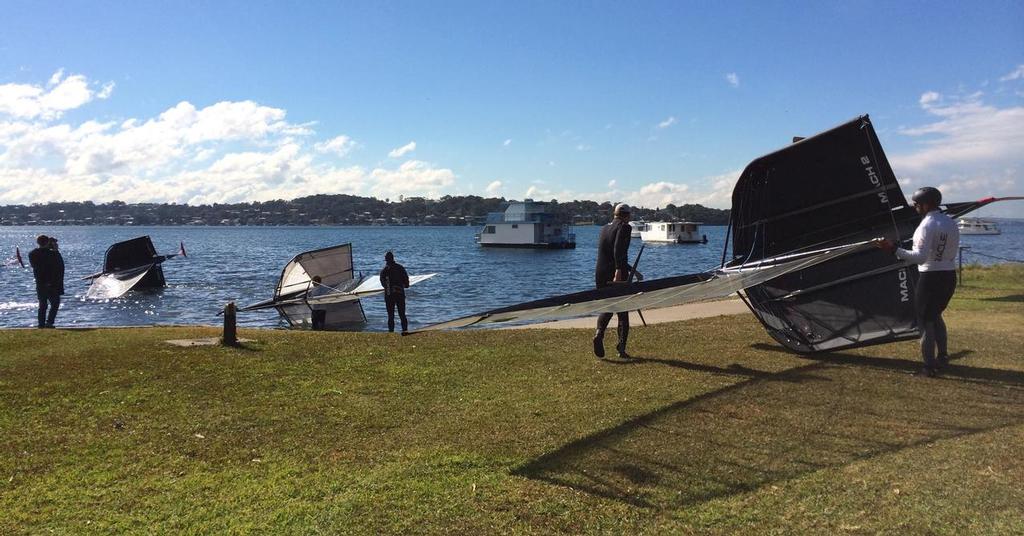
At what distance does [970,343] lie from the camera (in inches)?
396

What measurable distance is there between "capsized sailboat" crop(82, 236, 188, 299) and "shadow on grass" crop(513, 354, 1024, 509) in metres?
32.0

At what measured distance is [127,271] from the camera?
33.8m

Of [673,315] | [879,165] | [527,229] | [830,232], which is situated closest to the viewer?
[879,165]

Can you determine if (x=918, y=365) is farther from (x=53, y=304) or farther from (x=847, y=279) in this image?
(x=53, y=304)

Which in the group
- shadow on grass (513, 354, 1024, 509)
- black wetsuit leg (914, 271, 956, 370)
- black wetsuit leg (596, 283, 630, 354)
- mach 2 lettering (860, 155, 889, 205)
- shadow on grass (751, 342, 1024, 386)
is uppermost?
mach 2 lettering (860, 155, 889, 205)

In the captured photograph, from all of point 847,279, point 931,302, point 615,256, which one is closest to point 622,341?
point 615,256

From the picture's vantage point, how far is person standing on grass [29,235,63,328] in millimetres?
14500

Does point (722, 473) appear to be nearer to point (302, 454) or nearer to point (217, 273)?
point (302, 454)

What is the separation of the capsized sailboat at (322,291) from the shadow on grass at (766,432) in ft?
46.8

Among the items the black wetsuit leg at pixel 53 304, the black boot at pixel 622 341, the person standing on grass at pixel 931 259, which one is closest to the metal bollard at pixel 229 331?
the black boot at pixel 622 341

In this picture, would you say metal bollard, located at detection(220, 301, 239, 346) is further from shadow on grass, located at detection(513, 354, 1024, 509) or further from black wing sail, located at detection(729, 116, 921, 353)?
black wing sail, located at detection(729, 116, 921, 353)

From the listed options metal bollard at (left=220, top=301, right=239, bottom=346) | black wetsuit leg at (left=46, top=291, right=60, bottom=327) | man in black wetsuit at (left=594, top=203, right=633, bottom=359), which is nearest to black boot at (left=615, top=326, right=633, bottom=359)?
man in black wetsuit at (left=594, top=203, right=633, bottom=359)

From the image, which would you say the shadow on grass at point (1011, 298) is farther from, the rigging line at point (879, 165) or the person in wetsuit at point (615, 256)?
the person in wetsuit at point (615, 256)

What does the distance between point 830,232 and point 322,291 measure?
15696 mm
